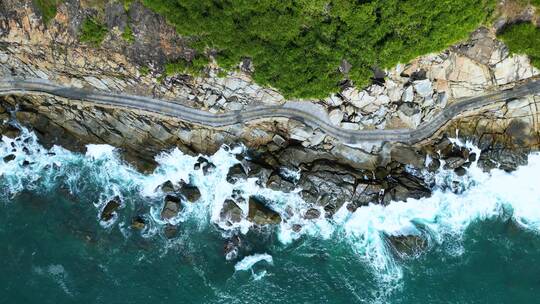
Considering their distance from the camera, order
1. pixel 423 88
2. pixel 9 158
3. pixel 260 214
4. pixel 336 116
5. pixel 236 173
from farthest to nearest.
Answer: pixel 236 173, pixel 9 158, pixel 260 214, pixel 336 116, pixel 423 88

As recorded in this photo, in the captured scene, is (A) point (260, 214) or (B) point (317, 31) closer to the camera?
(B) point (317, 31)

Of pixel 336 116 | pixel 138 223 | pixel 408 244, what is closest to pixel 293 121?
pixel 336 116

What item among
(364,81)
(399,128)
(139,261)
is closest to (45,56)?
(139,261)

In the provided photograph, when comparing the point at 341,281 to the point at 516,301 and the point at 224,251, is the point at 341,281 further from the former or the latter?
the point at 516,301

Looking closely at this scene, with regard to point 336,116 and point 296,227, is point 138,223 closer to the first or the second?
point 296,227

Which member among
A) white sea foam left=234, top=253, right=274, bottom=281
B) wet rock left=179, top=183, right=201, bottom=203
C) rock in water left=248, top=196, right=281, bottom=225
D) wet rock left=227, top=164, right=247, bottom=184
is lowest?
white sea foam left=234, top=253, right=274, bottom=281

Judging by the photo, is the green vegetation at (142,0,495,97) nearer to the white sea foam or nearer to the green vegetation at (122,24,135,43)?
the green vegetation at (122,24,135,43)

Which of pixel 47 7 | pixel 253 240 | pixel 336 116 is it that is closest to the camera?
pixel 47 7

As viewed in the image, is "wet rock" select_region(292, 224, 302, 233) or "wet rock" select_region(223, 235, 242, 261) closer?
"wet rock" select_region(223, 235, 242, 261)

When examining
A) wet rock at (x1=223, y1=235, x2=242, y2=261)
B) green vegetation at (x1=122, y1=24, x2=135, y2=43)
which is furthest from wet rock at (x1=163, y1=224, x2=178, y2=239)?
green vegetation at (x1=122, y1=24, x2=135, y2=43)
